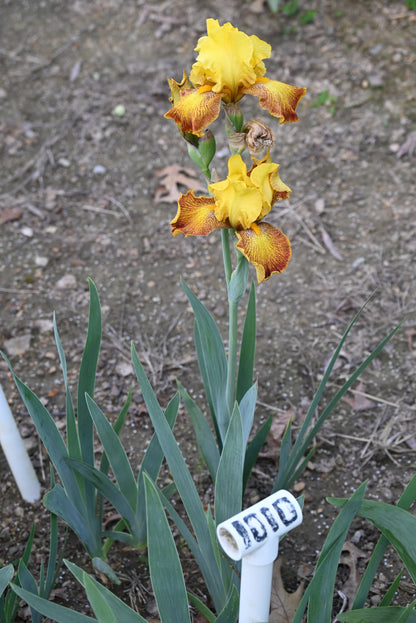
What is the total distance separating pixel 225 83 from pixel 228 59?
4 cm

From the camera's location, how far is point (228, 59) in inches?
41.4

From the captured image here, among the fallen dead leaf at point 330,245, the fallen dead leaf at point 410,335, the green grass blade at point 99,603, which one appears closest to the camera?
the green grass blade at point 99,603

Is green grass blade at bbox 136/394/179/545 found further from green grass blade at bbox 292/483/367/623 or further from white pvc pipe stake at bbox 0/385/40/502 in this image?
green grass blade at bbox 292/483/367/623

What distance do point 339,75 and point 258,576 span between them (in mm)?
2522

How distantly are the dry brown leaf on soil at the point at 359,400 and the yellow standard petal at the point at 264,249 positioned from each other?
0.93 metres

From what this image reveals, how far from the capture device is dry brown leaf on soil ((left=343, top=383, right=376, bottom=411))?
185 centimetres

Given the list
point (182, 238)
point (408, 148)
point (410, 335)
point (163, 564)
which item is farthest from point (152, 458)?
point (408, 148)

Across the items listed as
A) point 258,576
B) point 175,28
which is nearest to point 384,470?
point 258,576

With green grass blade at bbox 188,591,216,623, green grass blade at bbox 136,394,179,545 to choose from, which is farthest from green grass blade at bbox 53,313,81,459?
green grass blade at bbox 188,591,216,623

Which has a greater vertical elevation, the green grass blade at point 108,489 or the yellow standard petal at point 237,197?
the yellow standard petal at point 237,197

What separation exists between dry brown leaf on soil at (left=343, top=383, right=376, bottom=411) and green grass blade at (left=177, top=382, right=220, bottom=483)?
574mm

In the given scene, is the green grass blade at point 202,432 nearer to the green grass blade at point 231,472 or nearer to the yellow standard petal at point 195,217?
the green grass blade at point 231,472

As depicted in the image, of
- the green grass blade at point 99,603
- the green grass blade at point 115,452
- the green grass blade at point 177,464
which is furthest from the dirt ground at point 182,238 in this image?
the green grass blade at point 99,603

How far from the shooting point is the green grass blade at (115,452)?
4.12 feet
